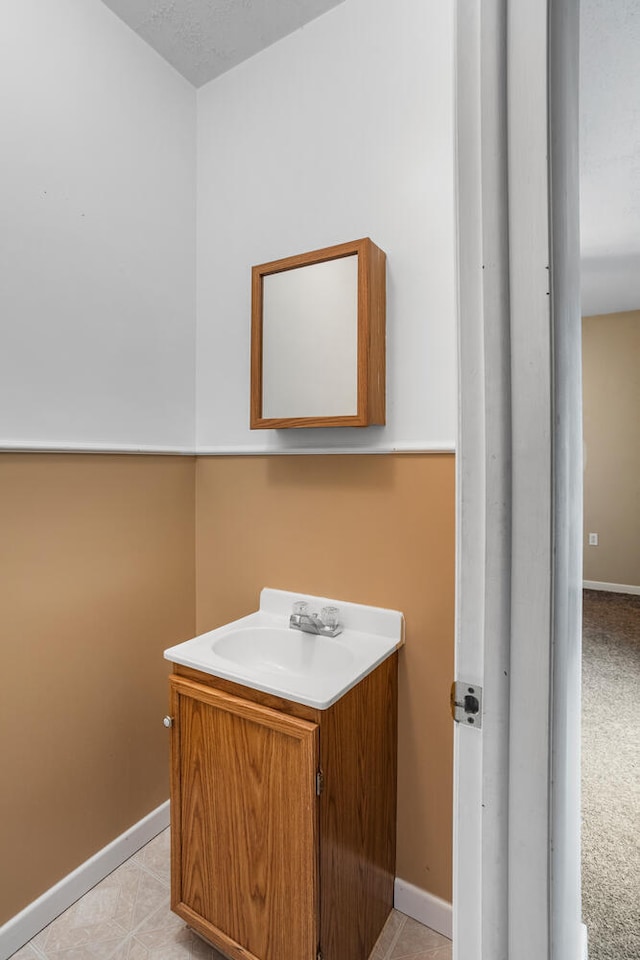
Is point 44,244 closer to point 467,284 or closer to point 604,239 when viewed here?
point 467,284

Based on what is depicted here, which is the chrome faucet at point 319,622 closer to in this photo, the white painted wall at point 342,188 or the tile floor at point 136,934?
the white painted wall at point 342,188

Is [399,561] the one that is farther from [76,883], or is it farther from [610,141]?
[610,141]

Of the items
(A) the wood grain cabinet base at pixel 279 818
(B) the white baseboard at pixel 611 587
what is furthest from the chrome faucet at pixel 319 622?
(B) the white baseboard at pixel 611 587

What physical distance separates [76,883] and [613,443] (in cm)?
457

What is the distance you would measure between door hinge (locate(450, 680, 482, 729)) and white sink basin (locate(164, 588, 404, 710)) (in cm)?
59

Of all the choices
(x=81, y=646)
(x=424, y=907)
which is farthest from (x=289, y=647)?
(x=424, y=907)

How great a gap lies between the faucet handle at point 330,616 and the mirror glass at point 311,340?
575 mm

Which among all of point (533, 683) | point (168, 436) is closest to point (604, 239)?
point (168, 436)

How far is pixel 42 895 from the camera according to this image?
136cm

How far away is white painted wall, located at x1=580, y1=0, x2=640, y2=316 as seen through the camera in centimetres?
147

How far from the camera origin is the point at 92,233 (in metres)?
1.50

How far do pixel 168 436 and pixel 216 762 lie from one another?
1025 mm

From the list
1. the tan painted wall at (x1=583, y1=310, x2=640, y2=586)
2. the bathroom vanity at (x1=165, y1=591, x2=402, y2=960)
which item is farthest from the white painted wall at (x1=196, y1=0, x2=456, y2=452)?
the tan painted wall at (x1=583, y1=310, x2=640, y2=586)

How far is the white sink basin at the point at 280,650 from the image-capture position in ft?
4.66
